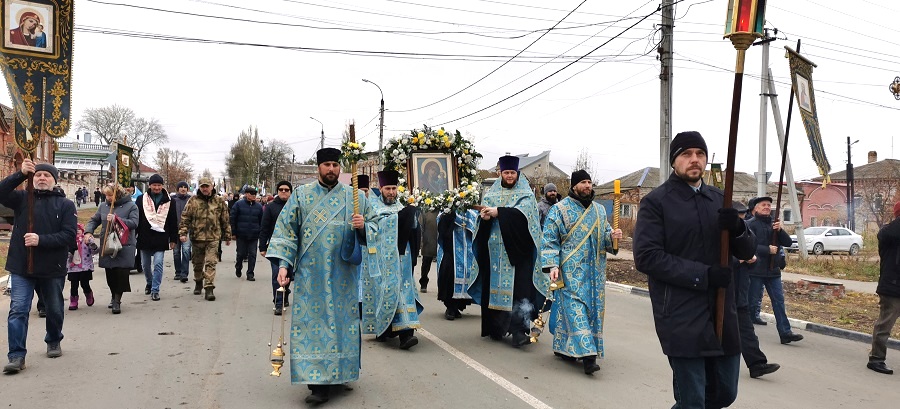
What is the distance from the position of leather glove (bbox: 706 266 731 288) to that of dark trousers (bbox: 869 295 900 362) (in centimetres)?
476

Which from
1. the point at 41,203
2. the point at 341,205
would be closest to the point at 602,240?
the point at 341,205

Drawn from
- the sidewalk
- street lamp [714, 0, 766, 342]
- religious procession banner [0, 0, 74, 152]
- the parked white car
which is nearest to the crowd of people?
street lamp [714, 0, 766, 342]

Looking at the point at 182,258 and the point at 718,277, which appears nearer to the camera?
the point at 718,277

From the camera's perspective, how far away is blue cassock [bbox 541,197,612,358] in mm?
6504

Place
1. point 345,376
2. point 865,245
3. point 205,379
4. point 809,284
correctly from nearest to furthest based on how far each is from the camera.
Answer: point 345,376 → point 205,379 → point 809,284 → point 865,245

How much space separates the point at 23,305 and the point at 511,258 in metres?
4.97

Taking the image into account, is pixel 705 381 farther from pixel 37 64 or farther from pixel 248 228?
pixel 248 228

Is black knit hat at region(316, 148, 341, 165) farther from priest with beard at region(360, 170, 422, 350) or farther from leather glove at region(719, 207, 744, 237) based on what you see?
leather glove at region(719, 207, 744, 237)

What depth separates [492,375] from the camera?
626 cm

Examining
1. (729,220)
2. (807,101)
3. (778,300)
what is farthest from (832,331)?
(729,220)

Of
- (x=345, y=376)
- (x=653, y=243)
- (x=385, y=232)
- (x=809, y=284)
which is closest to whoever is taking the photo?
(x=653, y=243)

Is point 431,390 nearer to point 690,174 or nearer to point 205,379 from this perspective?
point 205,379

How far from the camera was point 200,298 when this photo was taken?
1088 centimetres

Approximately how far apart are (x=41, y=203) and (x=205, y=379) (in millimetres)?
2411
